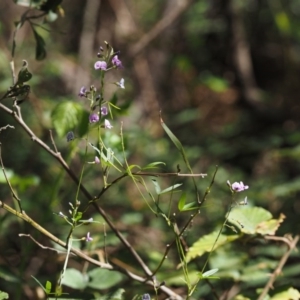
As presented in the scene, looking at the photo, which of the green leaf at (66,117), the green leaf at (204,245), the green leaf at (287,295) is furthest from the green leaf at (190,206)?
the green leaf at (66,117)

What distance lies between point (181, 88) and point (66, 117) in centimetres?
227

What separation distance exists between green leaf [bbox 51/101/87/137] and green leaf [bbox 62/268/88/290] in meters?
0.32

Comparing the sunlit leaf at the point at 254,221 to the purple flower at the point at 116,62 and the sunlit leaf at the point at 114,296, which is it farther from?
the purple flower at the point at 116,62

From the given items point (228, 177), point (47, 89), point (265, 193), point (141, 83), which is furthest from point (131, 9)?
point (265, 193)

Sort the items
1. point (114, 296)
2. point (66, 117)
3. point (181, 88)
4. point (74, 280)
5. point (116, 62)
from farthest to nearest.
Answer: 1. point (181, 88)
2. point (66, 117)
3. point (74, 280)
4. point (114, 296)
5. point (116, 62)

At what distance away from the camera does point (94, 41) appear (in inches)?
136

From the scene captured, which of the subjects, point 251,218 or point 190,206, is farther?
point 251,218

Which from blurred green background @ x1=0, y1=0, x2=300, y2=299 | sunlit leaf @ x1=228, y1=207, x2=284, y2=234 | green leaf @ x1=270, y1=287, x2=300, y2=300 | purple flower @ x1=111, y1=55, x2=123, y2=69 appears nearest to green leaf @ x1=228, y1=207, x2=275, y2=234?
sunlit leaf @ x1=228, y1=207, x2=284, y2=234

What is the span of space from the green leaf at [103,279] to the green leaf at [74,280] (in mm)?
13

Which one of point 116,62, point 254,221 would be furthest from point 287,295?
point 116,62

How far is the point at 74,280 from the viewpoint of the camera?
3.30 ft

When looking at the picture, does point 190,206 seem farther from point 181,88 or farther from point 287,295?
point 181,88

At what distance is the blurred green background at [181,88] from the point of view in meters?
2.30

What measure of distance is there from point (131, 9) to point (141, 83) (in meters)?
0.68
